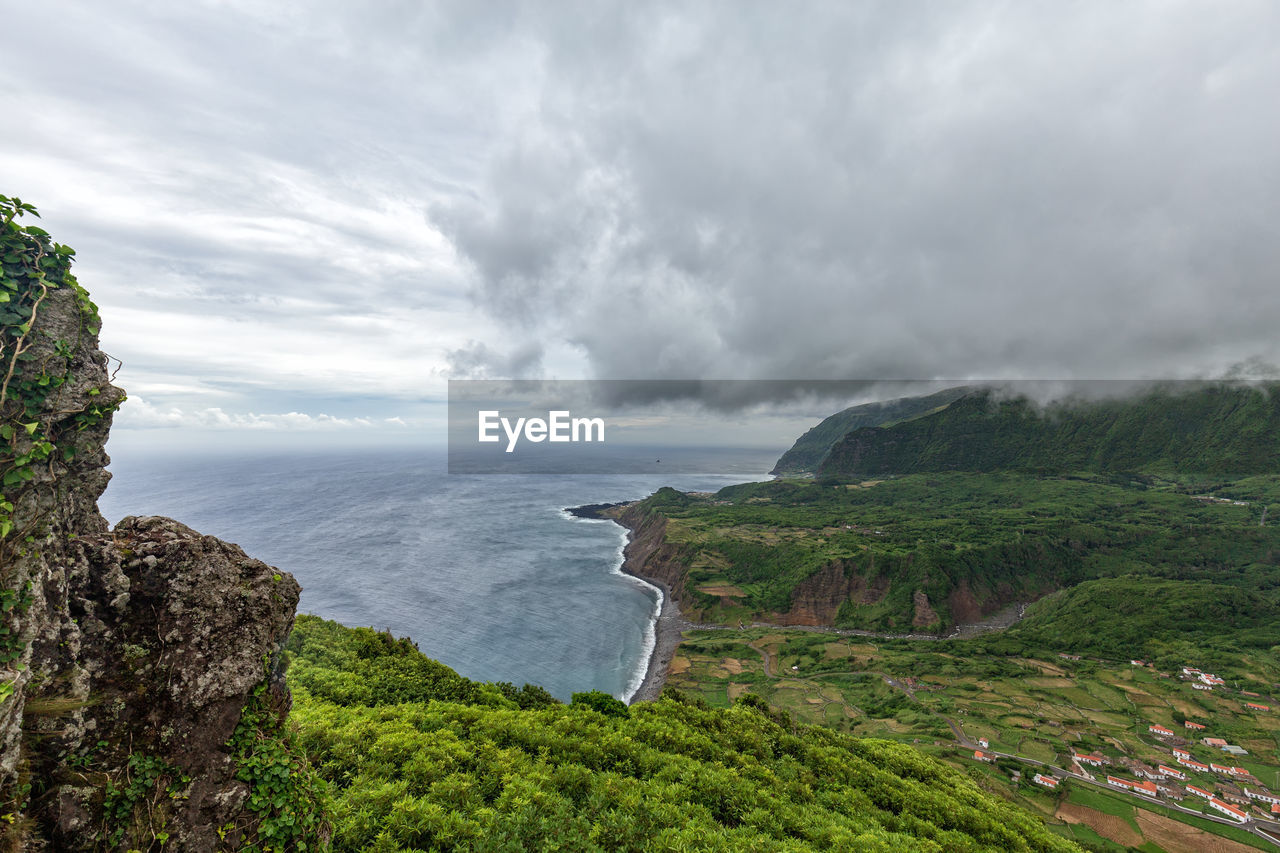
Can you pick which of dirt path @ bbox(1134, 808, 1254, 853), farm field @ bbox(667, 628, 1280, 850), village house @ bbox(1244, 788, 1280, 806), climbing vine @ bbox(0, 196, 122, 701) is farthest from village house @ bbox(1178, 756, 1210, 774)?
climbing vine @ bbox(0, 196, 122, 701)

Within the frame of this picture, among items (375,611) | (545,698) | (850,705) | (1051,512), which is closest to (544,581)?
(375,611)

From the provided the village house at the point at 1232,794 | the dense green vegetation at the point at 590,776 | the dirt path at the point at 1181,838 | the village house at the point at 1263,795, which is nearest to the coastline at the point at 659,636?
the dense green vegetation at the point at 590,776

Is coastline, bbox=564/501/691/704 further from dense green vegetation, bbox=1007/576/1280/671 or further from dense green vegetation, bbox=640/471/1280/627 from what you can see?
dense green vegetation, bbox=1007/576/1280/671

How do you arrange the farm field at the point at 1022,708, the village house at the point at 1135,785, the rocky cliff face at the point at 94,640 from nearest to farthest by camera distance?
the rocky cliff face at the point at 94,640
the farm field at the point at 1022,708
the village house at the point at 1135,785

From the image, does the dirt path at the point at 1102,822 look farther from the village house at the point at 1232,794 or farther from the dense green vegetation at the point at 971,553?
the dense green vegetation at the point at 971,553

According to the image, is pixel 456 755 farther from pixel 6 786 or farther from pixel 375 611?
pixel 375 611
